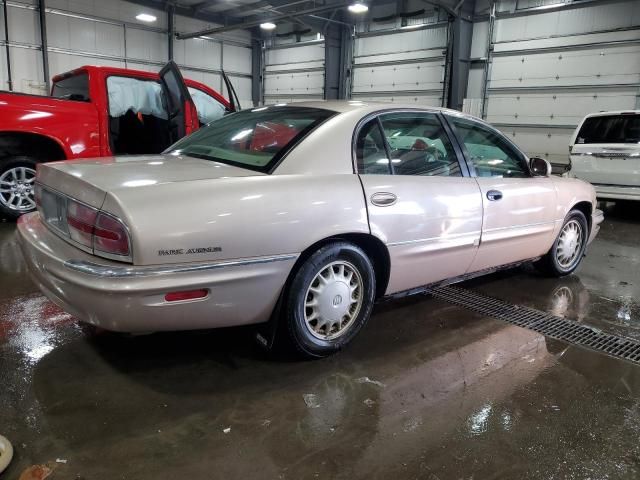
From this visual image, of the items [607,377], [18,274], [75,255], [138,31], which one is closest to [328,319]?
[75,255]

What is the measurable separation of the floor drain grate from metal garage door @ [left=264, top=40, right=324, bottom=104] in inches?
513

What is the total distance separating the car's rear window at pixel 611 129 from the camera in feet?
25.3

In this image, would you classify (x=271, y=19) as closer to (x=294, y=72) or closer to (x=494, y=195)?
(x=294, y=72)

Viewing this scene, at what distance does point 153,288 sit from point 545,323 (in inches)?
104

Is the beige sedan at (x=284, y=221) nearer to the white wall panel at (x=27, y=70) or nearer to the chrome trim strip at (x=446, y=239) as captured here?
the chrome trim strip at (x=446, y=239)

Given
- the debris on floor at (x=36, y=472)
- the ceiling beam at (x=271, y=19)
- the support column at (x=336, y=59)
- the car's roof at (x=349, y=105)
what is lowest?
the debris on floor at (x=36, y=472)

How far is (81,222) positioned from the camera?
7.12 ft

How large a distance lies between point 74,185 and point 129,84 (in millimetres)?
4072

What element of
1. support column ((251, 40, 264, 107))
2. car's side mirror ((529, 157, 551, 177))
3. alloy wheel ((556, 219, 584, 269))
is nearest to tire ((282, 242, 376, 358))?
car's side mirror ((529, 157, 551, 177))

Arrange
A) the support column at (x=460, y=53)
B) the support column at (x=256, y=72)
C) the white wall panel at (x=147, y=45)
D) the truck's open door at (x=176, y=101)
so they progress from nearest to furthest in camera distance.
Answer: the truck's open door at (x=176, y=101) < the support column at (x=460, y=53) < the white wall panel at (x=147, y=45) < the support column at (x=256, y=72)

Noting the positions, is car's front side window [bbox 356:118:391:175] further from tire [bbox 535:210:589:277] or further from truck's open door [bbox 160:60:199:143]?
truck's open door [bbox 160:60:199:143]

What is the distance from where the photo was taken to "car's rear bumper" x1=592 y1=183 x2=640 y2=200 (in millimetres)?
7609

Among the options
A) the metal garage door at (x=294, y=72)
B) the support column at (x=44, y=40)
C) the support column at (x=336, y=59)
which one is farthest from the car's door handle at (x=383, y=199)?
the metal garage door at (x=294, y=72)

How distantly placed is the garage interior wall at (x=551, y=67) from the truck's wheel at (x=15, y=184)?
1043 centimetres
